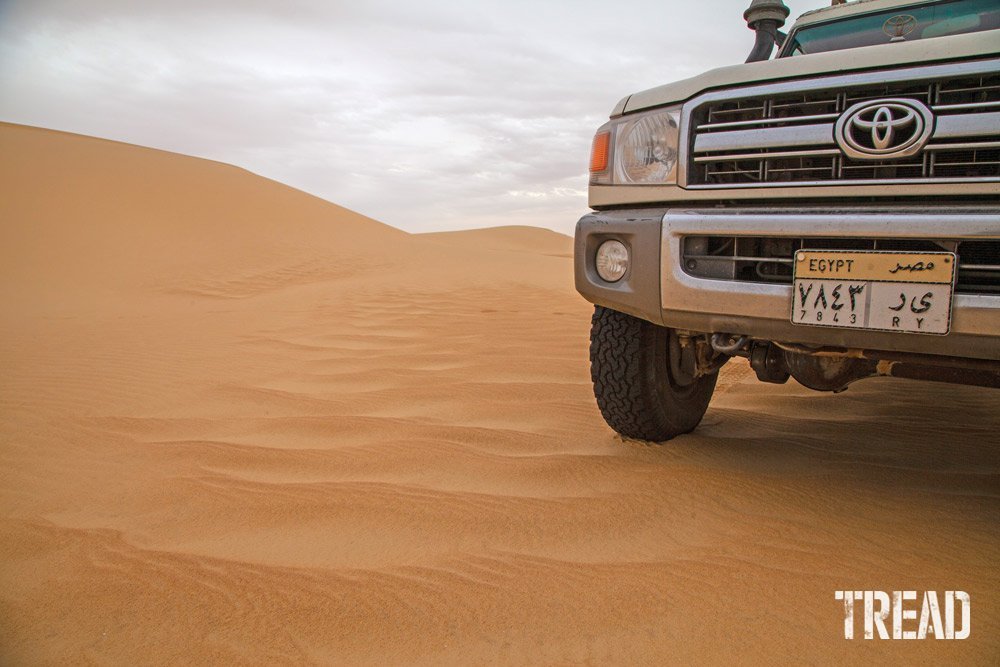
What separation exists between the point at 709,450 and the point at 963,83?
1441 mm

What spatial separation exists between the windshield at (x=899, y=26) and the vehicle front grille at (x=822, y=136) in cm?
144

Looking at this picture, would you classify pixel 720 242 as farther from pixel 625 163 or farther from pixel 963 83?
pixel 963 83

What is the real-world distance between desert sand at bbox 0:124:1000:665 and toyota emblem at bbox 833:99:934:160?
1.03 meters

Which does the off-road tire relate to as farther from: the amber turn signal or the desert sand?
the amber turn signal

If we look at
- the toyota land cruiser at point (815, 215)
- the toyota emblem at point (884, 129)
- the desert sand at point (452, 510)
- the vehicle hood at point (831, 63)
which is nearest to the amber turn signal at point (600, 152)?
the toyota land cruiser at point (815, 215)

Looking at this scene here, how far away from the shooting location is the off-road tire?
2.40 meters

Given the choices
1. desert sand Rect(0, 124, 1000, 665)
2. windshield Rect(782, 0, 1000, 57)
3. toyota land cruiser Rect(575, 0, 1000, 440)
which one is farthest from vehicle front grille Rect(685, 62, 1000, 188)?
windshield Rect(782, 0, 1000, 57)

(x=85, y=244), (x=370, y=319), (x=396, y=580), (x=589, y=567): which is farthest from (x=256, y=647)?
(x=85, y=244)

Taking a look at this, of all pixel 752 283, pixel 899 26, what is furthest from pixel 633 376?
pixel 899 26

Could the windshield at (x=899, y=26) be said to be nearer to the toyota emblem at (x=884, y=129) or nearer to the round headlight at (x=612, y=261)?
the toyota emblem at (x=884, y=129)

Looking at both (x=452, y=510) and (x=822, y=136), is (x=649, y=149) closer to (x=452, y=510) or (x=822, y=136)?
(x=822, y=136)

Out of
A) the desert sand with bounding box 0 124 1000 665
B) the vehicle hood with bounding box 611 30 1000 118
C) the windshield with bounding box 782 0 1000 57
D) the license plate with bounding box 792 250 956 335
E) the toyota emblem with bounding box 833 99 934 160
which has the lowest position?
A: the desert sand with bounding box 0 124 1000 665

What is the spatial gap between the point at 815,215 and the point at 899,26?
182 centimetres

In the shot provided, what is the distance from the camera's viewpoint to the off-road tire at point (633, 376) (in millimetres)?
2396
